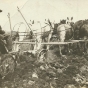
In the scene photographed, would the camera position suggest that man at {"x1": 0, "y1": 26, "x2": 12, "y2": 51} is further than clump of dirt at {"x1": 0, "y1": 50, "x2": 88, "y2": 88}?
Yes

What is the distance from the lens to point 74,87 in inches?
113

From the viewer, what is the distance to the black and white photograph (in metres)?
2.97

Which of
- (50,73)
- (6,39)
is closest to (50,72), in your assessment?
(50,73)

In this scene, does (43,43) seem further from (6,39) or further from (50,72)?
(6,39)

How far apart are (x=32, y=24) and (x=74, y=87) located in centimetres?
121

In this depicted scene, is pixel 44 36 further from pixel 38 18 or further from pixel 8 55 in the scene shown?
pixel 8 55

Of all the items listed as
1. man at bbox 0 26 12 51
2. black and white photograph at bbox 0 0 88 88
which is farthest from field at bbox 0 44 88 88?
man at bbox 0 26 12 51

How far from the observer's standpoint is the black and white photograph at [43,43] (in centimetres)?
297

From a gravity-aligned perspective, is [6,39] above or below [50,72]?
above

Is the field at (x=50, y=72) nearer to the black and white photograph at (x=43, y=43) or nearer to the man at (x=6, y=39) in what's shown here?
the black and white photograph at (x=43, y=43)

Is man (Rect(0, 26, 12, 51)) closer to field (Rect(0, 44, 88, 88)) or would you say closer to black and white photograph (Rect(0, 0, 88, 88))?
black and white photograph (Rect(0, 0, 88, 88))

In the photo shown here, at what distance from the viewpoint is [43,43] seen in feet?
10.5

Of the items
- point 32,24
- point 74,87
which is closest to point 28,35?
point 32,24

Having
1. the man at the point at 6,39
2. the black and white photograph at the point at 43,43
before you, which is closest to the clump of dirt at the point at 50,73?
the black and white photograph at the point at 43,43
